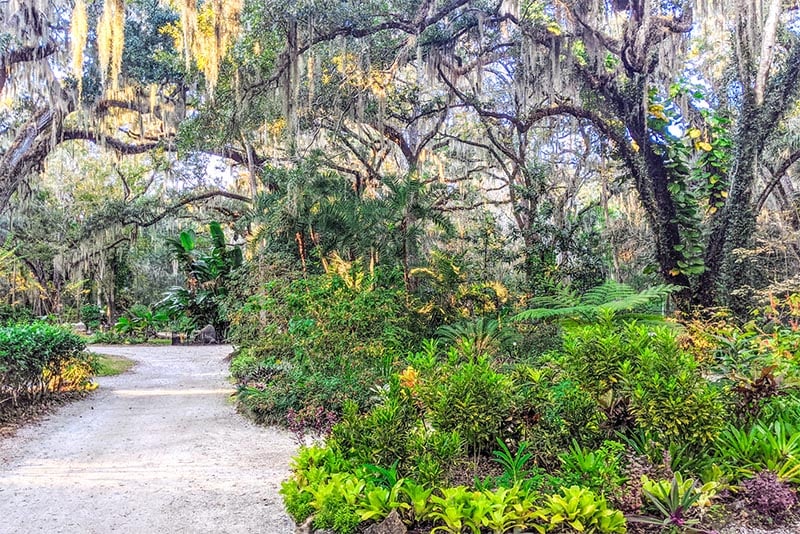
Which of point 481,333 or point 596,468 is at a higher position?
point 481,333

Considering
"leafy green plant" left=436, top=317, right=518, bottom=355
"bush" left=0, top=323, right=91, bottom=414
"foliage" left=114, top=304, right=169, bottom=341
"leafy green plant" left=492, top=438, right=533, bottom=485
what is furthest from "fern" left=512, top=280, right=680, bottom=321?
"foliage" left=114, top=304, right=169, bottom=341

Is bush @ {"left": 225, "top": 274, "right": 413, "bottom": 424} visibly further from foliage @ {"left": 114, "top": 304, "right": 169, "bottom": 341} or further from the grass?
foliage @ {"left": 114, "top": 304, "right": 169, "bottom": 341}

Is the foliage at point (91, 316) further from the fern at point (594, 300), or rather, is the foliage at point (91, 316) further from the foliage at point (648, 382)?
the foliage at point (648, 382)

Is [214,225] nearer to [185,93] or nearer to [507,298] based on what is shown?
[185,93]

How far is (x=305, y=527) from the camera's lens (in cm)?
298

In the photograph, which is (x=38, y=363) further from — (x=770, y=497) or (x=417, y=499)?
(x=770, y=497)

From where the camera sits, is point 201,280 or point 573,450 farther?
point 201,280

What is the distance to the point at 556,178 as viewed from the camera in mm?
14500

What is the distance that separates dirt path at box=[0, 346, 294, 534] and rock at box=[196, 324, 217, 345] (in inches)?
338

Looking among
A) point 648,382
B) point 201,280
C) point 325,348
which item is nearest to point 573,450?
point 648,382

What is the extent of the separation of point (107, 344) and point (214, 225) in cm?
497

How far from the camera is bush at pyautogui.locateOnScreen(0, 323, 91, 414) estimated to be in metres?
5.91

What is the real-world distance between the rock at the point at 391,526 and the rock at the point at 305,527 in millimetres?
398

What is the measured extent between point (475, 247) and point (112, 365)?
24.5ft
